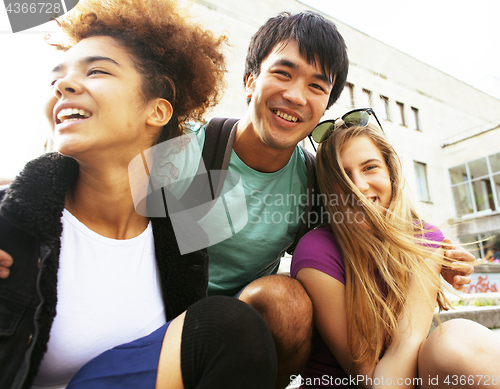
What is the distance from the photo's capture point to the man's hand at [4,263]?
3.44 ft

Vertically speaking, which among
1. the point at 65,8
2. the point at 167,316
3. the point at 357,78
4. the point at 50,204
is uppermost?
the point at 357,78

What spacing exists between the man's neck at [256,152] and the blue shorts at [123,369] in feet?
4.55

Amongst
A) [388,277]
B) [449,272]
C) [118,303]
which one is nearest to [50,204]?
[118,303]

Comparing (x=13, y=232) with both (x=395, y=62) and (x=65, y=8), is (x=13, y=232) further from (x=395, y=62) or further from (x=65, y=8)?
(x=395, y=62)

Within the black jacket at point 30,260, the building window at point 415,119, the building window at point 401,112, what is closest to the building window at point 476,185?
the building window at point 415,119

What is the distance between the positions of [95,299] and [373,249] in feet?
4.28

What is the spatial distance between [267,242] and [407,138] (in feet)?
54.5

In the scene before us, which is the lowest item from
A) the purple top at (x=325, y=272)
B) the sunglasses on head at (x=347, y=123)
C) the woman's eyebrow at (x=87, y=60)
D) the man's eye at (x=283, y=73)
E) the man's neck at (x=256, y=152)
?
the purple top at (x=325, y=272)

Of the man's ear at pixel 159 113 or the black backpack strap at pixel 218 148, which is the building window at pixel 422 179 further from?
the man's ear at pixel 159 113

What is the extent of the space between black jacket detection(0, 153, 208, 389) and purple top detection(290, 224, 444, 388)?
1.10m

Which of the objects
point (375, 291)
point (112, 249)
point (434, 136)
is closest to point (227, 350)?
point (112, 249)

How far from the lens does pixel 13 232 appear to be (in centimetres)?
113

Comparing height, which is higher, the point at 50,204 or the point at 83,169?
the point at 83,169

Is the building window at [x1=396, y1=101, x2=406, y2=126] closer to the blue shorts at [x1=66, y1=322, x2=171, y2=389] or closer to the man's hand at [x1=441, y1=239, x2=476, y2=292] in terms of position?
the man's hand at [x1=441, y1=239, x2=476, y2=292]
